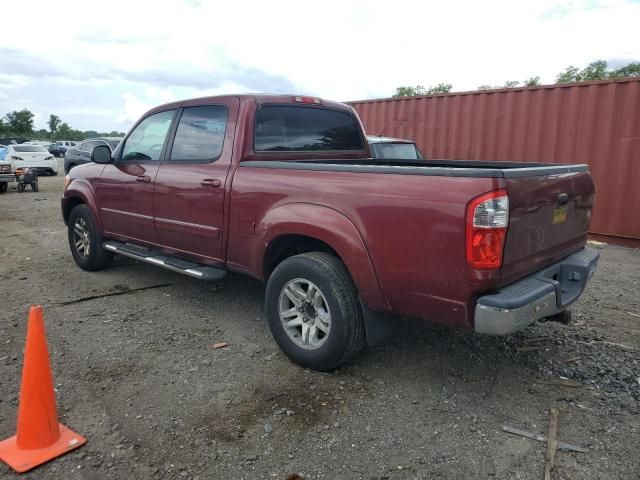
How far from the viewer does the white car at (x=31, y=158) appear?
18.9 meters

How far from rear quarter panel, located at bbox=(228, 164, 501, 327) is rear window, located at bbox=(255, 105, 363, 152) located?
809 millimetres

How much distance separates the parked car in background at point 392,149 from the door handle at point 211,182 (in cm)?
399

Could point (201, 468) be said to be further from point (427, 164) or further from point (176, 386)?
point (427, 164)

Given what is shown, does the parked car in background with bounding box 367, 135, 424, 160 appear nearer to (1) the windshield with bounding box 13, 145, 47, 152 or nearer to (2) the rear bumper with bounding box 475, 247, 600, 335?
(2) the rear bumper with bounding box 475, 247, 600, 335

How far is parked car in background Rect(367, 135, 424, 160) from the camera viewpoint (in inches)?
307

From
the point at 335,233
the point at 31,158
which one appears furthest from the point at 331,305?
the point at 31,158

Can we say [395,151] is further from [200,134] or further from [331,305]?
[331,305]

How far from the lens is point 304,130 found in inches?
176

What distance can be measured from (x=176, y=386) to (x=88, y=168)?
3.42m

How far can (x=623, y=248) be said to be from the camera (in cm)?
816

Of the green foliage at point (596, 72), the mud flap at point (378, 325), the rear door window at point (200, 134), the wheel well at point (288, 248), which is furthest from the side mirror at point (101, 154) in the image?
the green foliage at point (596, 72)

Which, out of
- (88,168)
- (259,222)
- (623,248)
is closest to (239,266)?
(259,222)

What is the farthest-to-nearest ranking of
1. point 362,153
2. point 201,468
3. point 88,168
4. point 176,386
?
point 88,168 → point 362,153 → point 176,386 → point 201,468

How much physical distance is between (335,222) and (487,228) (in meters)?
0.96
